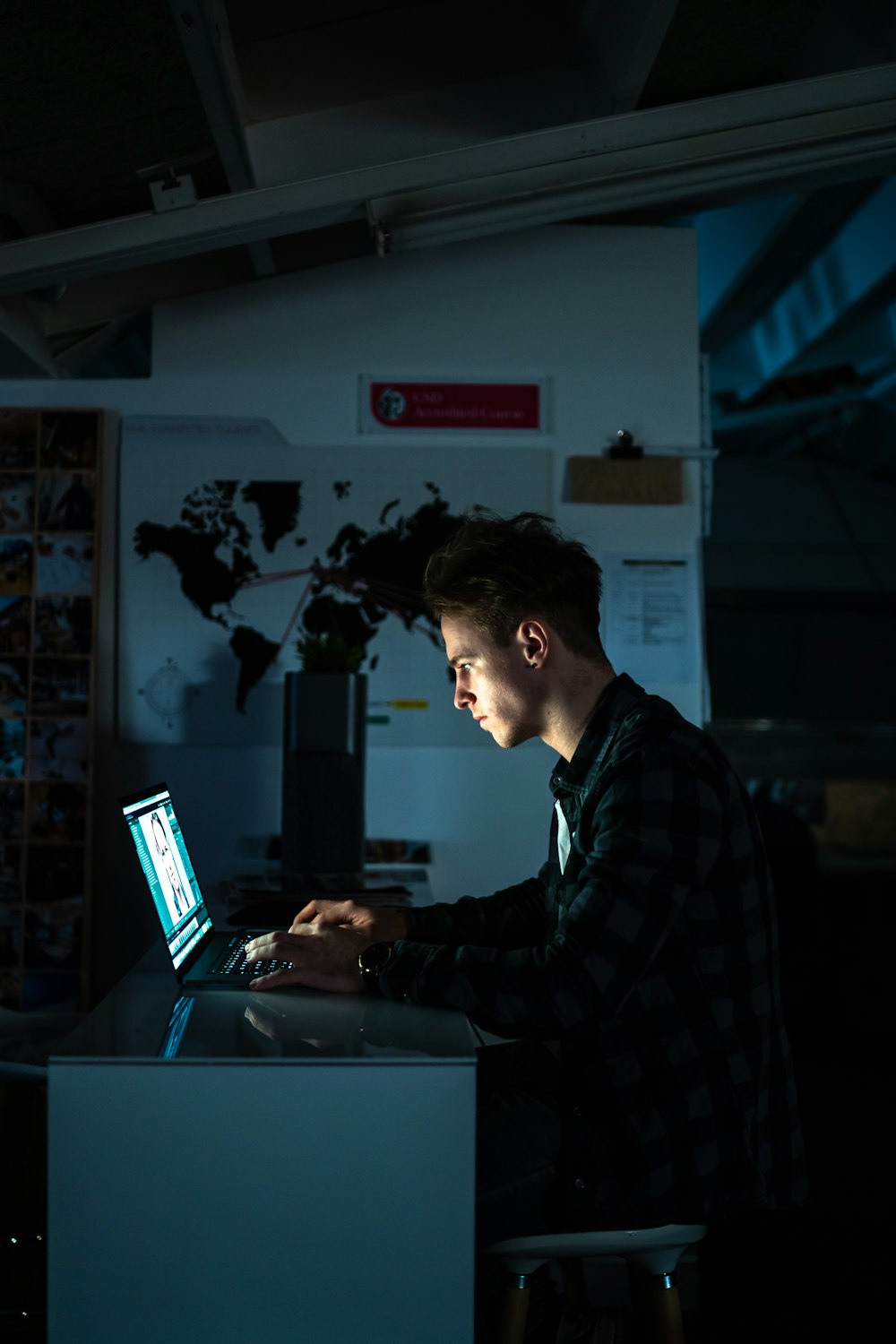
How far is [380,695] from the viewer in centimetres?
307

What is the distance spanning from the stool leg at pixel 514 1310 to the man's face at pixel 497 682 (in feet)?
2.18

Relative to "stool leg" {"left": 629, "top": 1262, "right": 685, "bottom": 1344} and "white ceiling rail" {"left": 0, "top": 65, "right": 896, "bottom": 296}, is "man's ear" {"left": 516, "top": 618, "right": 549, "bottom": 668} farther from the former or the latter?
"white ceiling rail" {"left": 0, "top": 65, "right": 896, "bottom": 296}

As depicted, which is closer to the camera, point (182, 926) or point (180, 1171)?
point (180, 1171)

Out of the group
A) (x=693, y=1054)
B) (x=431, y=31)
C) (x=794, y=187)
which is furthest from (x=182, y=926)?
(x=794, y=187)

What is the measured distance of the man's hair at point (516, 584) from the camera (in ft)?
5.07

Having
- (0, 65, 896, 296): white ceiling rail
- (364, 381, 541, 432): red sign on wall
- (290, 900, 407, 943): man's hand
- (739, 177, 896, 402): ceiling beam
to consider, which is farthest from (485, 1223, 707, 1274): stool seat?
(739, 177, 896, 402): ceiling beam

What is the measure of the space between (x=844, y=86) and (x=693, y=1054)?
1964 mm

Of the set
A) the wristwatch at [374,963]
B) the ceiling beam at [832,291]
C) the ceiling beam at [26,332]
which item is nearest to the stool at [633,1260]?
the wristwatch at [374,963]

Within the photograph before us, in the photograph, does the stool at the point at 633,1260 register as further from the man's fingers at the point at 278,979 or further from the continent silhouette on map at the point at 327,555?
the continent silhouette on map at the point at 327,555

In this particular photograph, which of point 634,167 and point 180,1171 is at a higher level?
point 634,167

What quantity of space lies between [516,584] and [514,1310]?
91 cm

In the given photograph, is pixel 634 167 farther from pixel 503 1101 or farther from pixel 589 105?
pixel 503 1101

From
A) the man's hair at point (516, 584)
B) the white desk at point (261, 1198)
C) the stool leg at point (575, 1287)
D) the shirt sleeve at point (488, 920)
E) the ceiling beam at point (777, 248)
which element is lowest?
the stool leg at point (575, 1287)

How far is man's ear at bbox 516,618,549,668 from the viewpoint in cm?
154
